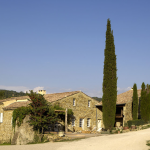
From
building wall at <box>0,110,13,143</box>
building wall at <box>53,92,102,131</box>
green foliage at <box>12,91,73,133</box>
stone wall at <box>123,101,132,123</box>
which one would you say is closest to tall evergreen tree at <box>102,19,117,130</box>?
stone wall at <box>123,101,132,123</box>

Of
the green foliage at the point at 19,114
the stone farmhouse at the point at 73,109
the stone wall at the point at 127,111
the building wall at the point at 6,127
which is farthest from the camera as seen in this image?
the stone wall at the point at 127,111

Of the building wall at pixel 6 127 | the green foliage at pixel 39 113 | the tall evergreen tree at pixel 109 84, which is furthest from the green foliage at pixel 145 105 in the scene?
the building wall at pixel 6 127

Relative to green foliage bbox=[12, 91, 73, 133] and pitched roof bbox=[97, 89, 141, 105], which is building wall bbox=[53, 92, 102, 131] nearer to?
pitched roof bbox=[97, 89, 141, 105]

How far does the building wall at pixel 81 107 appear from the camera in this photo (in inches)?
1132

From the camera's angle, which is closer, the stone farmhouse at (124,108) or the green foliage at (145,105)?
the green foliage at (145,105)

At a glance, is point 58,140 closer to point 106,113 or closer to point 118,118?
point 106,113

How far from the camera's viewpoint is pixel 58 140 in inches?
755

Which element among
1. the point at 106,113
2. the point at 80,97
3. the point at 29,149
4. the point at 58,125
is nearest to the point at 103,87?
the point at 106,113

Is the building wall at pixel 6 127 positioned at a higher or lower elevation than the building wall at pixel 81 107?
lower

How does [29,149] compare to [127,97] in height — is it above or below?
below

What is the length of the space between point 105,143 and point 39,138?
6.63 meters

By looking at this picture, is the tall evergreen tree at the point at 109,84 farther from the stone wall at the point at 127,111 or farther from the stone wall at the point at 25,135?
the stone wall at the point at 25,135

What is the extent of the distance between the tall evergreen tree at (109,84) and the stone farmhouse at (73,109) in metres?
5.23

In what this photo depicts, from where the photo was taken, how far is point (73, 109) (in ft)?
96.9
